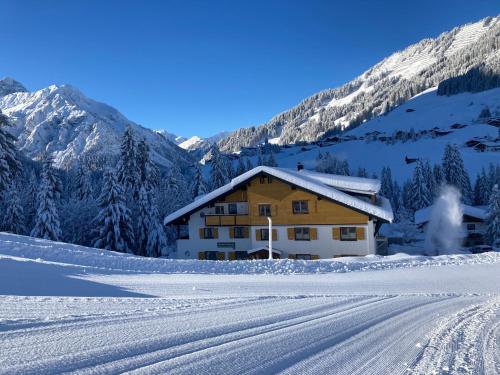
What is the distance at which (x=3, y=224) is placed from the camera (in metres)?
39.2

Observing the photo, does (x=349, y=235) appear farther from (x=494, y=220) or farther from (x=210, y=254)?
(x=494, y=220)

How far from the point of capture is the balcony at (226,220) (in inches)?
1280

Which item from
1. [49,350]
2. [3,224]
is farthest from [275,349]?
[3,224]

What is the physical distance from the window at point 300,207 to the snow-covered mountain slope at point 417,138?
82712 mm

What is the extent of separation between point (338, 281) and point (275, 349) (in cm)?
917

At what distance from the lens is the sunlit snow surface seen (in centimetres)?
465

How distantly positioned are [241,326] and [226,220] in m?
26.4

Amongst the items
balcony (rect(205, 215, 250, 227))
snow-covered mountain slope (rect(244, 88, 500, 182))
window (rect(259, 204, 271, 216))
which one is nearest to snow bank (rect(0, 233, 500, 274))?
window (rect(259, 204, 271, 216))

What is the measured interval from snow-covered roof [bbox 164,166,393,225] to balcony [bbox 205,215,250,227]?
1456mm

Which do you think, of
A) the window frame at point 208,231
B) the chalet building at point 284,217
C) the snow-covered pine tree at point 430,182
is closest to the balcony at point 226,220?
the chalet building at point 284,217

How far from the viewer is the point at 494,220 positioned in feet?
152

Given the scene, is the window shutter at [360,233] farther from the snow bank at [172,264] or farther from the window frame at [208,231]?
the window frame at [208,231]

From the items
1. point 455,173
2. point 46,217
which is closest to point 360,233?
point 46,217

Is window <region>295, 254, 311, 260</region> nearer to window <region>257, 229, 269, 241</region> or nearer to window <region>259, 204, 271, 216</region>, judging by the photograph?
window <region>257, 229, 269, 241</region>
